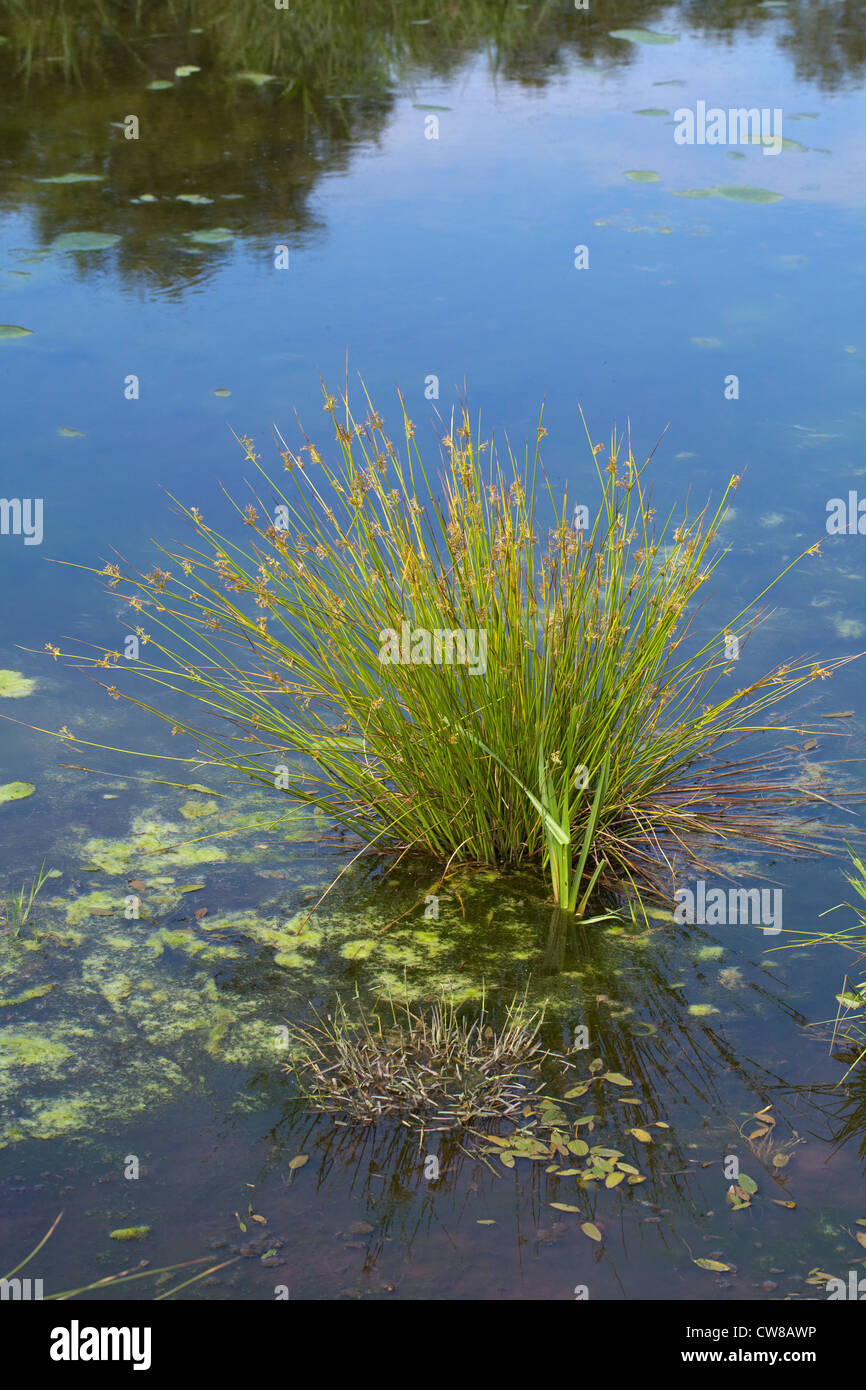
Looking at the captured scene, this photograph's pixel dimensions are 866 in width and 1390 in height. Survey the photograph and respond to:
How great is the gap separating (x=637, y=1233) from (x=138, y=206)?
5.91m

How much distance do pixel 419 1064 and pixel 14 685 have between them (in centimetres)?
184

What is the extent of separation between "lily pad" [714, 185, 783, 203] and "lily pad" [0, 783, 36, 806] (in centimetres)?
510

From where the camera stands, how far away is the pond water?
2.17 m

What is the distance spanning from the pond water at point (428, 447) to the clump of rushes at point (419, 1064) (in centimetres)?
5

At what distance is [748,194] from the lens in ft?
22.7

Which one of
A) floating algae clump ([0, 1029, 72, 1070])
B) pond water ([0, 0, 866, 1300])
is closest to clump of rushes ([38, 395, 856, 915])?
pond water ([0, 0, 866, 1300])

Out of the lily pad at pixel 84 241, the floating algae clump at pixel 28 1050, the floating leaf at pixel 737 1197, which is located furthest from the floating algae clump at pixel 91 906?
the lily pad at pixel 84 241

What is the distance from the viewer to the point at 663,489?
176 inches

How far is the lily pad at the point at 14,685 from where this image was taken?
3.66 meters

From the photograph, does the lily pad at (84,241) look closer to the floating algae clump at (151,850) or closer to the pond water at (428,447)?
the pond water at (428,447)

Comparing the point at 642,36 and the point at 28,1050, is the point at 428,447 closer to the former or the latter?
the point at 28,1050

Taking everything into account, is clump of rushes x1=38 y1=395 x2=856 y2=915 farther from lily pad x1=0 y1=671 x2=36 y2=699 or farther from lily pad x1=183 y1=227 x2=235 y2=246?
lily pad x1=183 y1=227 x2=235 y2=246

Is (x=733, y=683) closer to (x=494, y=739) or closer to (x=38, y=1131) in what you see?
(x=494, y=739)

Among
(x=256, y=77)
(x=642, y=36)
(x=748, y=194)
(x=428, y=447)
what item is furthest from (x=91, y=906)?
(x=642, y=36)
